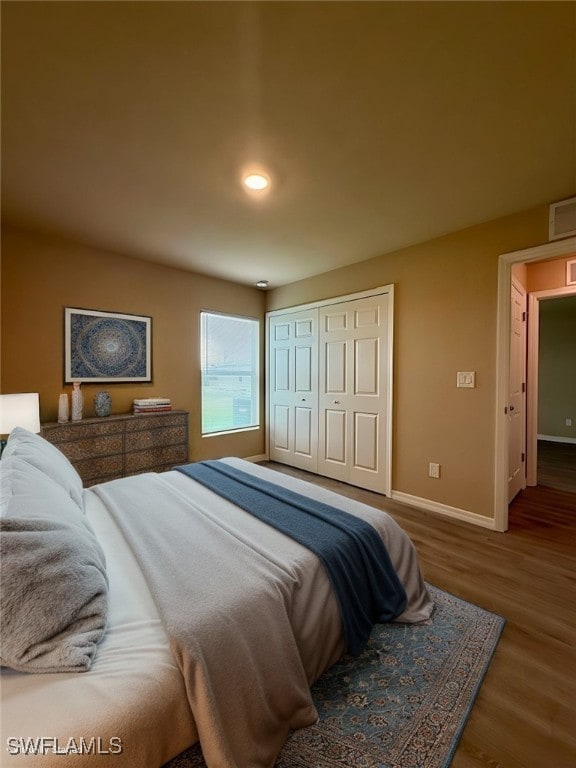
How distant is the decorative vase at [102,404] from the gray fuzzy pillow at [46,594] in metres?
2.28

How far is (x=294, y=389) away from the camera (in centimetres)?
437

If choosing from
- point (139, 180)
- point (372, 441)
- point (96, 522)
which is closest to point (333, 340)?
point (372, 441)

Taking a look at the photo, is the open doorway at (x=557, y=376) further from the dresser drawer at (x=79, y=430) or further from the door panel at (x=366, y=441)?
the dresser drawer at (x=79, y=430)

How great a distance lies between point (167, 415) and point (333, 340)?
208 cm

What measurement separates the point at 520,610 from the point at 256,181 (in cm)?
298

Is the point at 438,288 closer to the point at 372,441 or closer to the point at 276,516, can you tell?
the point at 372,441

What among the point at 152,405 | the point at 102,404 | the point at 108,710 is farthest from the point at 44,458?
the point at 152,405

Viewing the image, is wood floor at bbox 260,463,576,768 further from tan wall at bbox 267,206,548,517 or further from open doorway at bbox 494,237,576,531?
tan wall at bbox 267,206,548,517

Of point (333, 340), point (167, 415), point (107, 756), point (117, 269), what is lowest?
point (107, 756)

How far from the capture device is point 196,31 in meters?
1.20

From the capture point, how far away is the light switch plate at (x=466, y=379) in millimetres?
2809

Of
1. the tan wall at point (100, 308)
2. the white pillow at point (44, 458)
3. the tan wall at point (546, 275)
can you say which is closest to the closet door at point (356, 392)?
the tan wall at point (100, 308)

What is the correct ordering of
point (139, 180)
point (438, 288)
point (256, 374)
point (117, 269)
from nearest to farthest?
point (139, 180) < point (438, 288) < point (117, 269) < point (256, 374)

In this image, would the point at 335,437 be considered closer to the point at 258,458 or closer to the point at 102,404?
the point at 258,458
